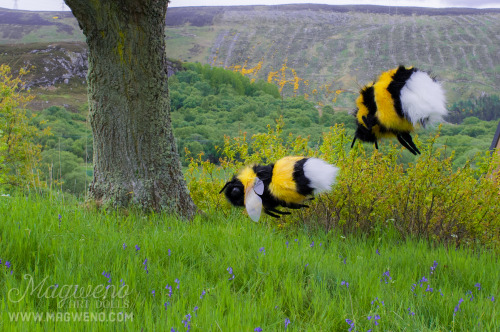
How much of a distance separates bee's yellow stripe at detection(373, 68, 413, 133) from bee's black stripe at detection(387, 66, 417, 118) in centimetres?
2

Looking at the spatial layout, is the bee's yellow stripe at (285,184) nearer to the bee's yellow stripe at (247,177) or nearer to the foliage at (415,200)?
the bee's yellow stripe at (247,177)

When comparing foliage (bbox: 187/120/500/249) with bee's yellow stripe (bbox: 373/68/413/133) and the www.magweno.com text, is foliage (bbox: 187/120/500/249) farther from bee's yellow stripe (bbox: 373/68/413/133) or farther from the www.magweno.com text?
the www.magweno.com text

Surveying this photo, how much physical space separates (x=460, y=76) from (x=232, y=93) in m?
10.0

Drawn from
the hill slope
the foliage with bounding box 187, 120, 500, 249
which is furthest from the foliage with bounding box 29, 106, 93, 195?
the foliage with bounding box 187, 120, 500, 249

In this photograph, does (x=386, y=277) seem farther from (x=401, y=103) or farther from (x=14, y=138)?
(x=14, y=138)

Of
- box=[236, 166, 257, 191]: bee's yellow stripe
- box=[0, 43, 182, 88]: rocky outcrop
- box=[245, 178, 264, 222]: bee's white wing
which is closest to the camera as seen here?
box=[245, 178, 264, 222]: bee's white wing

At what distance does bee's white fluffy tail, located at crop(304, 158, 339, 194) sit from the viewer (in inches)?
93.2

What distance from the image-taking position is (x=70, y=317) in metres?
1.81

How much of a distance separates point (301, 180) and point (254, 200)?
1.21 ft

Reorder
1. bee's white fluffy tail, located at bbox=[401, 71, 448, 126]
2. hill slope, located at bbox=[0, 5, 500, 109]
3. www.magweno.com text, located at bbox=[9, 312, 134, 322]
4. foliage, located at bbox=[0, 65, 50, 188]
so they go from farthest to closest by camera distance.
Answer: hill slope, located at bbox=[0, 5, 500, 109] → foliage, located at bbox=[0, 65, 50, 188] → bee's white fluffy tail, located at bbox=[401, 71, 448, 126] → www.magweno.com text, located at bbox=[9, 312, 134, 322]

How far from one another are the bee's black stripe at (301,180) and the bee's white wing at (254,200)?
271 mm

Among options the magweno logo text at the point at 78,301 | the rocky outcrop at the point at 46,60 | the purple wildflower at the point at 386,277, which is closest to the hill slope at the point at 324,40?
the rocky outcrop at the point at 46,60

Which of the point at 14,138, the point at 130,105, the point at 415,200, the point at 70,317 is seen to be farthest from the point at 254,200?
the point at 14,138

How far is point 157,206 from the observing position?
400 centimetres
